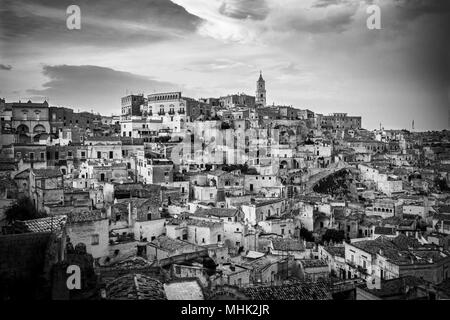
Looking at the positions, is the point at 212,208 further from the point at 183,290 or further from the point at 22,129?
the point at 22,129

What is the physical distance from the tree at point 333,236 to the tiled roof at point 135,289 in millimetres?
7396

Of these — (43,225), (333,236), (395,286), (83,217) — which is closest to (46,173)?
(83,217)

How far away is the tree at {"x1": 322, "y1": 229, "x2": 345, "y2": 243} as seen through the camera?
11.3 meters

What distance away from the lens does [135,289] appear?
413 centimetres

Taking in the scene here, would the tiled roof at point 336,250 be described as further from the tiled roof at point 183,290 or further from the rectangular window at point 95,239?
the tiled roof at point 183,290

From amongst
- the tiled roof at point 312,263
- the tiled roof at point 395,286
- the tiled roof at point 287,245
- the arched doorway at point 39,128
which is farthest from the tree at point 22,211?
the arched doorway at point 39,128

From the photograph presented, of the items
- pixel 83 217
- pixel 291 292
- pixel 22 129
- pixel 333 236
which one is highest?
pixel 22 129

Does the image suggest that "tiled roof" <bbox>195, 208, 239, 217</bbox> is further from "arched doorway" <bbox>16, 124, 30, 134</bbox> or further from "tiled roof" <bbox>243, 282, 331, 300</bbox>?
"arched doorway" <bbox>16, 124, 30, 134</bbox>

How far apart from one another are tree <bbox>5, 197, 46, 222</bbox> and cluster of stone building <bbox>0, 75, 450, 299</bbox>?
15cm

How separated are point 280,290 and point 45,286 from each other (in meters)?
2.31

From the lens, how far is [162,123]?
20.8 m

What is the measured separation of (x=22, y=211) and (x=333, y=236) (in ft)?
23.5
